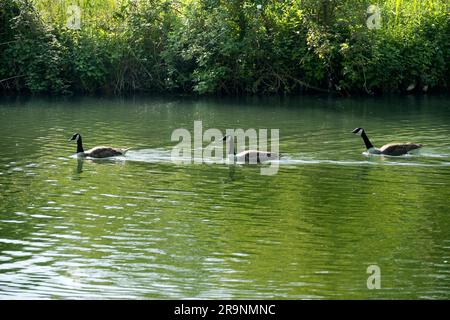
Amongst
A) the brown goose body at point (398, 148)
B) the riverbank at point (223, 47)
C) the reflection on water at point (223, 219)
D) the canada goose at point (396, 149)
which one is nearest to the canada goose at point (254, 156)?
the reflection on water at point (223, 219)

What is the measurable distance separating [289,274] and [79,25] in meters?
27.0

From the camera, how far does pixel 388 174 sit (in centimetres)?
1877

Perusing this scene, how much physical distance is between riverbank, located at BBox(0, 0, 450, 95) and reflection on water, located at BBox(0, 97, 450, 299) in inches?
390

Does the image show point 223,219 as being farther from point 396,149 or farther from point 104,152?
point 396,149

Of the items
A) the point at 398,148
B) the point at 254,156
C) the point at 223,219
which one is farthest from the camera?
the point at 398,148

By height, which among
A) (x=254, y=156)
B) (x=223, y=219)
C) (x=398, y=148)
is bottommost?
(x=223, y=219)

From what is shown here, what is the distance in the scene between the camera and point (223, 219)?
14.7 m

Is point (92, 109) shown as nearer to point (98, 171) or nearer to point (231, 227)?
point (98, 171)

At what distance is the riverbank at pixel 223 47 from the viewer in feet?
115

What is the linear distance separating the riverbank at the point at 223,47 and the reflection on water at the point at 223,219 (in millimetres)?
9915

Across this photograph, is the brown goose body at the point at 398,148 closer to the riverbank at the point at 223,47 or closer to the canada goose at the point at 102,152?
the canada goose at the point at 102,152

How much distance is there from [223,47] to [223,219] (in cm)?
2091

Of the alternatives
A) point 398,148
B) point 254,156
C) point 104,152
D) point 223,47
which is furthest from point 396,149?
point 223,47

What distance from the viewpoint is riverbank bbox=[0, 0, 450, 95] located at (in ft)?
115
